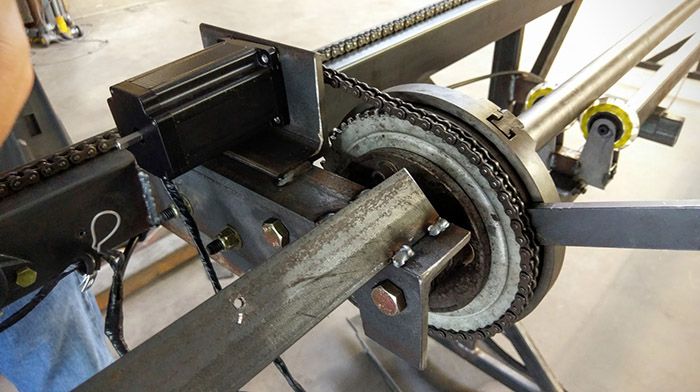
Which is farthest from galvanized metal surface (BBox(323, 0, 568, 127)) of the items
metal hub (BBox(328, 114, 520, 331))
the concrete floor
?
the concrete floor

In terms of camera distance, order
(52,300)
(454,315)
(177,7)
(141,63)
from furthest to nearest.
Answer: (177,7) < (141,63) < (52,300) < (454,315)

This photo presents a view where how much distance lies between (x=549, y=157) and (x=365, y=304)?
2.52 ft

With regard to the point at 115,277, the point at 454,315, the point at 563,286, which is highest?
the point at 115,277

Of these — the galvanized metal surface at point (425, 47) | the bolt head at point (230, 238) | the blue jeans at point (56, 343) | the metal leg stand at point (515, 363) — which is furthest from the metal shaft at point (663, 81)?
the blue jeans at point (56, 343)

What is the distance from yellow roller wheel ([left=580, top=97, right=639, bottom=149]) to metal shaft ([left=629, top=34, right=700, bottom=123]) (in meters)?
0.06

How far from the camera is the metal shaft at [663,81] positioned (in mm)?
1136

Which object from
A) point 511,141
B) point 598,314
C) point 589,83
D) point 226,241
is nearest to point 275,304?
point 226,241

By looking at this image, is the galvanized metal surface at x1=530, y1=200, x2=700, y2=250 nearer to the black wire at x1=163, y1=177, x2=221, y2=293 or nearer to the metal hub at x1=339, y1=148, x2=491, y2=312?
the metal hub at x1=339, y1=148, x2=491, y2=312

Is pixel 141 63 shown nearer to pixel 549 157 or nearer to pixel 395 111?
pixel 549 157

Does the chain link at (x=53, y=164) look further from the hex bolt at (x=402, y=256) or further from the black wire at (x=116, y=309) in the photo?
the hex bolt at (x=402, y=256)

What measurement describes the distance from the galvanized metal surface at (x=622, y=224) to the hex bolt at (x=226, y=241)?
1.11ft

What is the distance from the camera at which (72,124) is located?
2.62m

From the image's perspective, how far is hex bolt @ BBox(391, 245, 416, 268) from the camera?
0.45 m

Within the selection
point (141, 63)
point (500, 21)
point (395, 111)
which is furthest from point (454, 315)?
point (141, 63)
